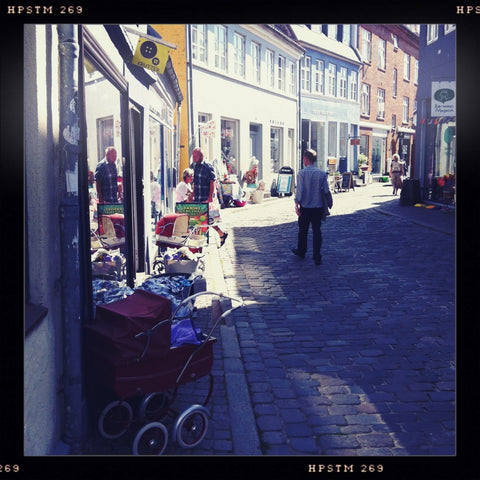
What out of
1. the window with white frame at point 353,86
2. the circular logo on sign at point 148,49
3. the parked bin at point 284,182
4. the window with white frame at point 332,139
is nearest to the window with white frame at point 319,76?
the window with white frame at point 332,139

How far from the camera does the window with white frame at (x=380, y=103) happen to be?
39344 mm

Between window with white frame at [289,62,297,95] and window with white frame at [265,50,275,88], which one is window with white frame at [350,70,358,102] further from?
window with white frame at [265,50,275,88]

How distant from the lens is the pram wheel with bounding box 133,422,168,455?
11.5 feet

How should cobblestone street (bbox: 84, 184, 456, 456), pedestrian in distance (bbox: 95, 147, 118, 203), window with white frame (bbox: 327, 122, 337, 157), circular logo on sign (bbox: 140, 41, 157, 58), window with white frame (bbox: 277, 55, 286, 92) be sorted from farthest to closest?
window with white frame (bbox: 327, 122, 337, 157) < window with white frame (bbox: 277, 55, 286, 92) < circular logo on sign (bbox: 140, 41, 157, 58) < pedestrian in distance (bbox: 95, 147, 118, 203) < cobblestone street (bbox: 84, 184, 456, 456)

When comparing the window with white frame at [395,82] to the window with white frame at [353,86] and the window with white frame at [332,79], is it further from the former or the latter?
the window with white frame at [332,79]

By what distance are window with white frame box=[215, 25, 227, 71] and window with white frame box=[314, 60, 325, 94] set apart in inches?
449

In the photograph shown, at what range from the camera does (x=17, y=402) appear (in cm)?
266

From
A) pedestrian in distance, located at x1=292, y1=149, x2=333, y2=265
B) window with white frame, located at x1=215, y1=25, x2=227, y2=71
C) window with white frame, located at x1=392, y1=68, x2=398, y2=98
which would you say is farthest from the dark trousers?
window with white frame, located at x1=392, y1=68, x2=398, y2=98

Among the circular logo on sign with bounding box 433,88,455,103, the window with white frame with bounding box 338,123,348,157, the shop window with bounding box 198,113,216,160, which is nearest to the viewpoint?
the circular logo on sign with bounding box 433,88,455,103

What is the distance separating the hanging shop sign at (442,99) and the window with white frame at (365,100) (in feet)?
73.9

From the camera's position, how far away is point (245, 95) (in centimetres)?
2309

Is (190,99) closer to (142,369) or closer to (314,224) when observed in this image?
(314,224)
